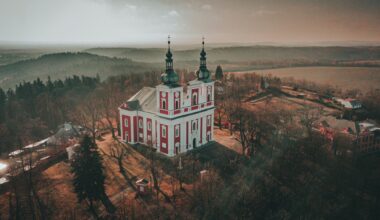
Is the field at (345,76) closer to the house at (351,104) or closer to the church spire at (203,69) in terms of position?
the house at (351,104)

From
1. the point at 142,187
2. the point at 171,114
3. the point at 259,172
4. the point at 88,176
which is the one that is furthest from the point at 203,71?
the point at 88,176

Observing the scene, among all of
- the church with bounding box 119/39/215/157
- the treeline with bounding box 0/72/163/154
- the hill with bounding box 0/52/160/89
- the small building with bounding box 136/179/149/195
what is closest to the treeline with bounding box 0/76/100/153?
the treeline with bounding box 0/72/163/154

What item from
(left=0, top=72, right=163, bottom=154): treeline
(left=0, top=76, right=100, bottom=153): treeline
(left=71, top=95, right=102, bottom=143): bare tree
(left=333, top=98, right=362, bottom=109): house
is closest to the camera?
(left=0, top=76, right=100, bottom=153): treeline

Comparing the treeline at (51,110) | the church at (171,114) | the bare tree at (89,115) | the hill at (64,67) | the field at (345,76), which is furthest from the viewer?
the hill at (64,67)

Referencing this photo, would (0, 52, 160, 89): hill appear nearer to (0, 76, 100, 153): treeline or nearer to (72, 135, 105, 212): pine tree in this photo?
(0, 76, 100, 153): treeline

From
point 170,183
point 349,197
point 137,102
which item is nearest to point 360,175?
point 349,197

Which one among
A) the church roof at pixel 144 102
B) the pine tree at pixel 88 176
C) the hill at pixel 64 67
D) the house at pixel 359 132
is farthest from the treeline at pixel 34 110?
the house at pixel 359 132

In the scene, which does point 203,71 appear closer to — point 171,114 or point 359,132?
point 171,114

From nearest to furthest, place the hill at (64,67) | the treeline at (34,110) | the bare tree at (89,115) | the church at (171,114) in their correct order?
1. the church at (171,114)
2. the treeline at (34,110)
3. the bare tree at (89,115)
4. the hill at (64,67)
